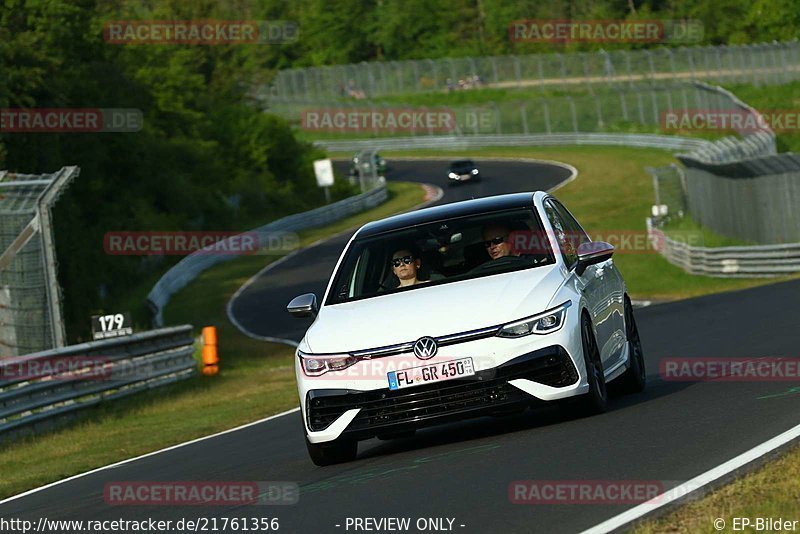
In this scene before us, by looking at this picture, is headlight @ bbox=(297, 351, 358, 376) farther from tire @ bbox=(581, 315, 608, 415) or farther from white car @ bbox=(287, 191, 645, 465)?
tire @ bbox=(581, 315, 608, 415)

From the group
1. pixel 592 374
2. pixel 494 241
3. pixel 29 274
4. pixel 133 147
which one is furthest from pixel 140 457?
pixel 133 147

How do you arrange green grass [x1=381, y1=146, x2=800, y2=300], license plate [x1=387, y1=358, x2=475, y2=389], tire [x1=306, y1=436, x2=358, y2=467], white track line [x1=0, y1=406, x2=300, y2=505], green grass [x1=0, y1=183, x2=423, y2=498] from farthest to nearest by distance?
green grass [x1=381, y1=146, x2=800, y2=300] → green grass [x1=0, y1=183, x2=423, y2=498] → white track line [x1=0, y1=406, x2=300, y2=505] → tire [x1=306, y1=436, x2=358, y2=467] → license plate [x1=387, y1=358, x2=475, y2=389]

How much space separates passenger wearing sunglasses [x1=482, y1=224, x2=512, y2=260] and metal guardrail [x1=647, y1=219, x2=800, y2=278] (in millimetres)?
21305

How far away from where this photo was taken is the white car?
9.32m

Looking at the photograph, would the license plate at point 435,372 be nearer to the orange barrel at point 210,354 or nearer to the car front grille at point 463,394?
the car front grille at point 463,394

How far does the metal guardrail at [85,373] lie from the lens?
57.2 feet

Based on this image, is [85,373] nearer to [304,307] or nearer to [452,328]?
[304,307]

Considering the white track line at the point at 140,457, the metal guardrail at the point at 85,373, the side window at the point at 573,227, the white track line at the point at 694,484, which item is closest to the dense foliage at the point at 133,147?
the metal guardrail at the point at 85,373

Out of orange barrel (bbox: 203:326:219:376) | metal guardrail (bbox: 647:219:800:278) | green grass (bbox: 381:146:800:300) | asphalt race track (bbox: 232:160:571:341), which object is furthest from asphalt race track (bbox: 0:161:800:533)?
asphalt race track (bbox: 232:160:571:341)

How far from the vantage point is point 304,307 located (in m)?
10.4

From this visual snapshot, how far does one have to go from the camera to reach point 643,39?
103 metres

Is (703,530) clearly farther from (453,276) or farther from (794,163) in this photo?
(794,163)

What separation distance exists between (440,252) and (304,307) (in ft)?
3.44

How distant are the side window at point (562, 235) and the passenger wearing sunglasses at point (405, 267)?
1.03 m
